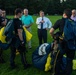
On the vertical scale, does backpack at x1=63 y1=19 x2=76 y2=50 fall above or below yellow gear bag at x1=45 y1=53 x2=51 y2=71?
above

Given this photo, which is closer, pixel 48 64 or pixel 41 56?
pixel 48 64

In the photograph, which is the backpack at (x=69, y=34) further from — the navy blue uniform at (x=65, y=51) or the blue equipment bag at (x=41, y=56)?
the blue equipment bag at (x=41, y=56)

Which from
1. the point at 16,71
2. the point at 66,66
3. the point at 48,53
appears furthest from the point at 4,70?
the point at 66,66

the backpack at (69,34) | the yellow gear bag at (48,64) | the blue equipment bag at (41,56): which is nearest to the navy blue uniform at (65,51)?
the backpack at (69,34)

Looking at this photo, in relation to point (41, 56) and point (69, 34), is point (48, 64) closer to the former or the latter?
point (41, 56)

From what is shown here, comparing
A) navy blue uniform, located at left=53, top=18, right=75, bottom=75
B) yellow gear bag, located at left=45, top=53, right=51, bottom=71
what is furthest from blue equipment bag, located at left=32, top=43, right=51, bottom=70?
navy blue uniform, located at left=53, top=18, right=75, bottom=75

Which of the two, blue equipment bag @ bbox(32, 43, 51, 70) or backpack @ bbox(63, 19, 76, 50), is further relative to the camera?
blue equipment bag @ bbox(32, 43, 51, 70)

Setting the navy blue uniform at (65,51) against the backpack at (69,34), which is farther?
the navy blue uniform at (65,51)

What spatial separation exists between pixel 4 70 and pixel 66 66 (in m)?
2.33

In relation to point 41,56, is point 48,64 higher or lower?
lower

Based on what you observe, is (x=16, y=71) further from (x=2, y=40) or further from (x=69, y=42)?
(x=69, y=42)

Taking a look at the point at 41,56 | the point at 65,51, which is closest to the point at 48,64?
the point at 41,56

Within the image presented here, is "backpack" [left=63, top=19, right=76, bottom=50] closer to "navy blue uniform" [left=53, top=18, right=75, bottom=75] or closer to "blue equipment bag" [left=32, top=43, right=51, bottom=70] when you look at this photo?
A: "navy blue uniform" [left=53, top=18, right=75, bottom=75]

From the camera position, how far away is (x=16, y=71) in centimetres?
902
